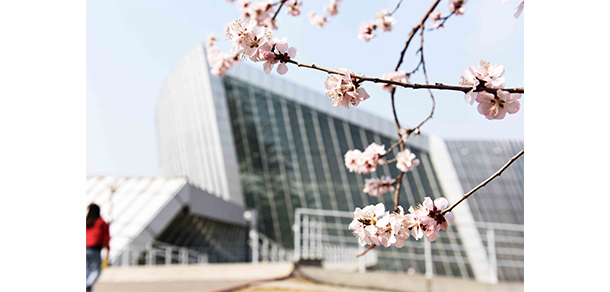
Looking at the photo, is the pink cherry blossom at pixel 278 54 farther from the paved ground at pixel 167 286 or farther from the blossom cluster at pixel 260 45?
the paved ground at pixel 167 286

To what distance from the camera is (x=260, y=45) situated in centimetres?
97

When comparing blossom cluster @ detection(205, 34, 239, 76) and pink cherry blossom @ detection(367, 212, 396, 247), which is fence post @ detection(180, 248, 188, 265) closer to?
blossom cluster @ detection(205, 34, 239, 76)

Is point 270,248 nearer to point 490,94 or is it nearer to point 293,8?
point 293,8

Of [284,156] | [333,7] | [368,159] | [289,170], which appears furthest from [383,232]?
[284,156]

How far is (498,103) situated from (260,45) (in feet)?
1.83

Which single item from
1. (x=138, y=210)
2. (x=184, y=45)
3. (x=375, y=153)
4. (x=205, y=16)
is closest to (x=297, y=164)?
(x=184, y=45)

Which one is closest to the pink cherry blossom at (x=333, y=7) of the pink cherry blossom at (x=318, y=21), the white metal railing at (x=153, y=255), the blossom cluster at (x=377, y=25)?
the pink cherry blossom at (x=318, y=21)

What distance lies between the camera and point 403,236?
3.35 ft

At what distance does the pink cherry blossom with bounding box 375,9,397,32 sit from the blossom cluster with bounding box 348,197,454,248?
129cm
